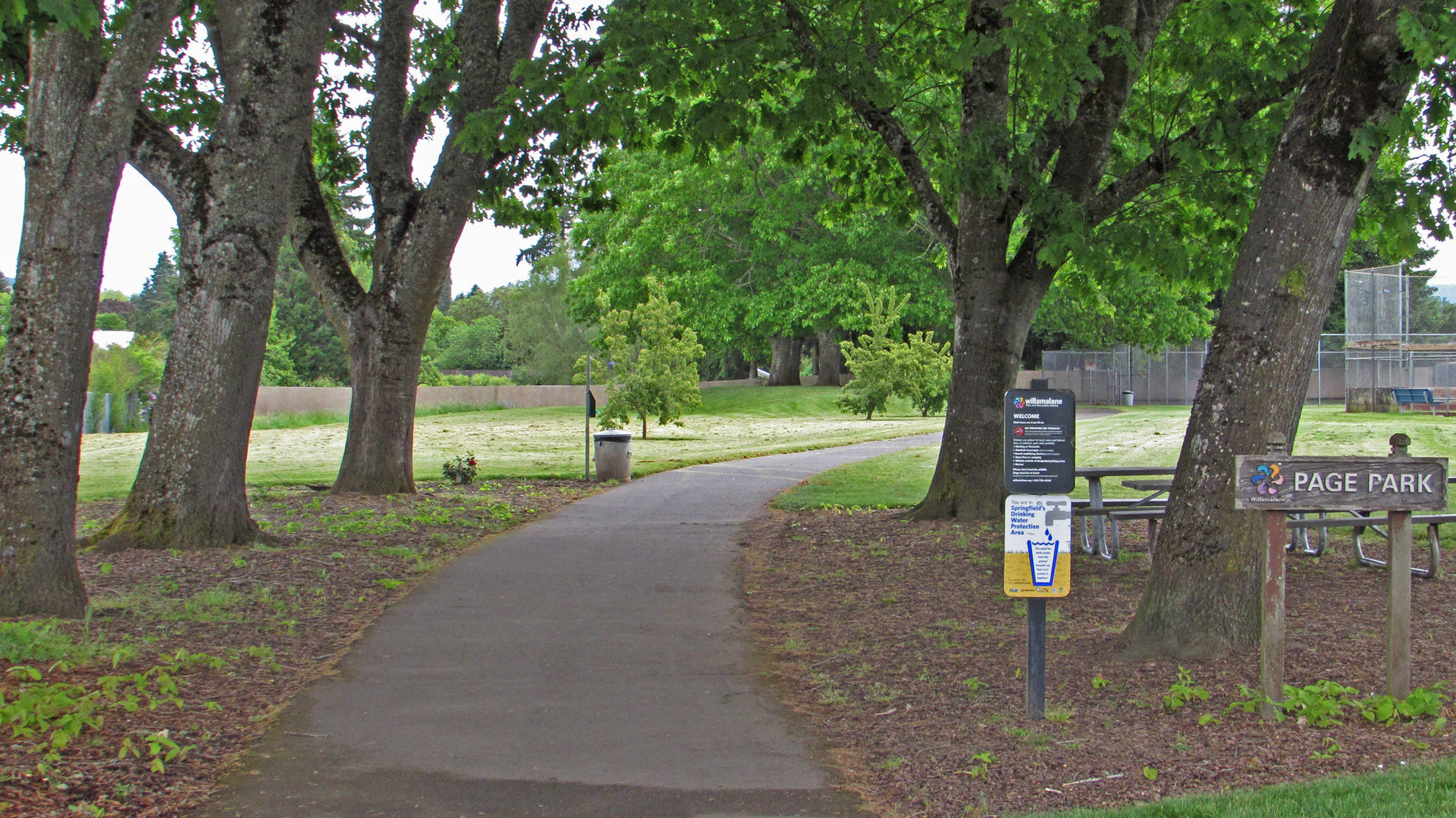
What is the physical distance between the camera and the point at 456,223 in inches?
563

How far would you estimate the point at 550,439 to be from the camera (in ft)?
106

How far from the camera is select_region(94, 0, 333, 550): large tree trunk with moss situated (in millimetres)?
9984

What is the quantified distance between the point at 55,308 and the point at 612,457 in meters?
11.6

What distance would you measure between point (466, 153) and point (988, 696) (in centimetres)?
998

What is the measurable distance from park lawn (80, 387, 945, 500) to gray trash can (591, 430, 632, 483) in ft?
2.54

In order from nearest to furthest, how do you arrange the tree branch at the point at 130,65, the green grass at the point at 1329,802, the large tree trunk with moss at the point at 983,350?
the green grass at the point at 1329,802 → the tree branch at the point at 130,65 → the large tree trunk with moss at the point at 983,350

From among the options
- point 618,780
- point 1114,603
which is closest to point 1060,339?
point 1114,603

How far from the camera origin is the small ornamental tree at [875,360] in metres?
39.3

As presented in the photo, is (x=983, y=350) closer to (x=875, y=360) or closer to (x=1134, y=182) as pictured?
(x=1134, y=182)

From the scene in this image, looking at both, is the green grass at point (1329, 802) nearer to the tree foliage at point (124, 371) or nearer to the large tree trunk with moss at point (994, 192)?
the large tree trunk with moss at point (994, 192)

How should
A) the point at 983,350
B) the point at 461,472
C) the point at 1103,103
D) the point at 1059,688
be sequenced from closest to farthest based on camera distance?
the point at 1059,688 < the point at 1103,103 < the point at 983,350 < the point at 461,472

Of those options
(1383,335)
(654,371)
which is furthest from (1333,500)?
(1383,335)

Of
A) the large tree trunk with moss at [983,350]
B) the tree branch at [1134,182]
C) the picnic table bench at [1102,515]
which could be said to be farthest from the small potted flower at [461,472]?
the tree branch at [1134,182]

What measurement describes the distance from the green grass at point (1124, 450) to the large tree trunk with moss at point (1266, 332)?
6789mm
